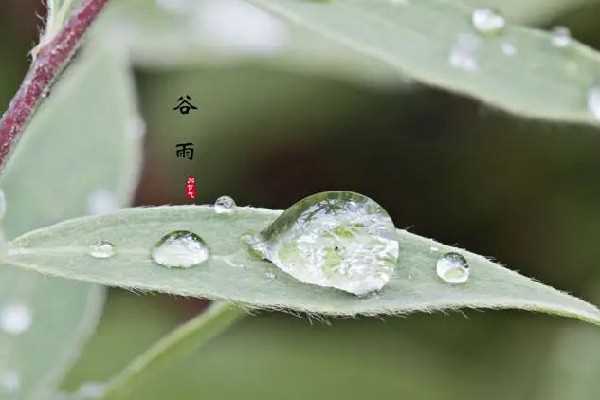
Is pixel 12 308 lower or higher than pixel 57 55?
lower

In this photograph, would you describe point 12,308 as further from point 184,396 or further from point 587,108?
point 587,108

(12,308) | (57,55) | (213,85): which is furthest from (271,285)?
(213,85)

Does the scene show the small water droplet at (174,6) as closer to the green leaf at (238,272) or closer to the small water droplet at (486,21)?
the small water droplet at (486,21)

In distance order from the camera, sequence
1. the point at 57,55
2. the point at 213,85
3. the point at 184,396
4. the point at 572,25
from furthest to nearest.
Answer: the point at 213,85
the point at 572,25
the point at 184,396
the point at 57,55

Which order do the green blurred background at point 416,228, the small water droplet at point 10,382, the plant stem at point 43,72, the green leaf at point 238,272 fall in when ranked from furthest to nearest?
the green blurred background at point 416,228
the small water droplet at point 10,382
the plant stem at point 43,72
the green leaf at point 238,272

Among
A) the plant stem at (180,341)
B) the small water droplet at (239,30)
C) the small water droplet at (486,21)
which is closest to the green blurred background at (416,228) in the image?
the small water droplet at (239,30)

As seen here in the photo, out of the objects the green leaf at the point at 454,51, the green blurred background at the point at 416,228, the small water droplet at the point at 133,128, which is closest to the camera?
the green leaf at the point at 454,51

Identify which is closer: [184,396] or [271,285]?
[271,285]
